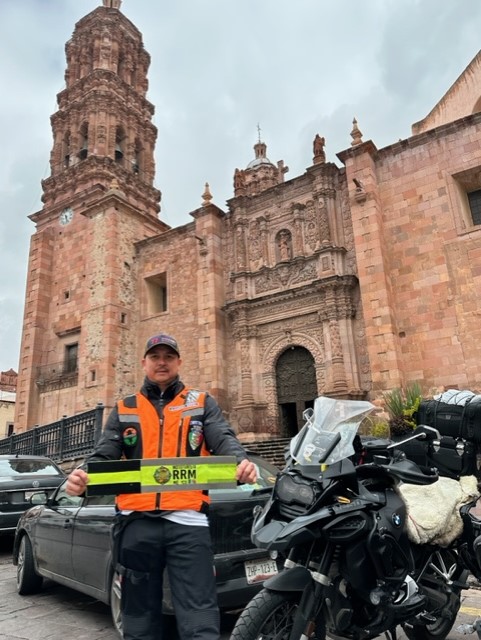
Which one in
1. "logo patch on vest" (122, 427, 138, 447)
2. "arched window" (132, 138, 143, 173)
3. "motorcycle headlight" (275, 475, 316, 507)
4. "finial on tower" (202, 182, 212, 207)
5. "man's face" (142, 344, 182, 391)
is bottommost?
"motorcycle headlight" (275, 475, 316, 507)

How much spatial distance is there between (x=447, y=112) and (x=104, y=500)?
66.3ft

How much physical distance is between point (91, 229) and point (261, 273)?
8.38 m

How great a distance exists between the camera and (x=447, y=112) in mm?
19156

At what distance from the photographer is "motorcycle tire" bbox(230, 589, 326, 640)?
2355mm

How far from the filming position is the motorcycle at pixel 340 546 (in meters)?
2.46

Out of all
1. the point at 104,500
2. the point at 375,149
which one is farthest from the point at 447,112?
the point at 104,500

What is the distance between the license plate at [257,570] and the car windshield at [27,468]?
5.63m

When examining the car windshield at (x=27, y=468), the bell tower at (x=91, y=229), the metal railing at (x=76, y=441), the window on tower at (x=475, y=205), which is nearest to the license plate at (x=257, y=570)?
the car windshield at (x=27, y=468)

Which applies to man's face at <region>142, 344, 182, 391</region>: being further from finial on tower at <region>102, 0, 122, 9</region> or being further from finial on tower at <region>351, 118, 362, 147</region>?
finial on tower at <region>102, 0, 122, 9</region>

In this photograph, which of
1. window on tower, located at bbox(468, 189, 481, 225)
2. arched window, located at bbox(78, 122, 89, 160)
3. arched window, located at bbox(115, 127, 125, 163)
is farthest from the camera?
arched window, located at bbox(115, 127, 125, 163)

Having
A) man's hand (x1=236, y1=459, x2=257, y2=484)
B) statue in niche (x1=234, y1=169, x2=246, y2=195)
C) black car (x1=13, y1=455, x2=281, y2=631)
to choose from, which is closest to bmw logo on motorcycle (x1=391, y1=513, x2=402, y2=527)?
black car (x1=13, y1=455, x2=281, y2=631)

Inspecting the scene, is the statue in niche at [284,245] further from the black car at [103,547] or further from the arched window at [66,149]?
the arched window at [66,149]

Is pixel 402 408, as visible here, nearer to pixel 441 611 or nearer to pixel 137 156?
pixel 441 611

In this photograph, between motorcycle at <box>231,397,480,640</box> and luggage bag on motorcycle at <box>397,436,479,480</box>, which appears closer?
motorcycle at <box>231,397,480,640</box>
